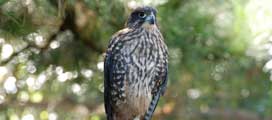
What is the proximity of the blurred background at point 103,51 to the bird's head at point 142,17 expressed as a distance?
220mm

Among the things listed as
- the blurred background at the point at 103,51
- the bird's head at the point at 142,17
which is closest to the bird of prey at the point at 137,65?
the bird's head at the point at 142,17

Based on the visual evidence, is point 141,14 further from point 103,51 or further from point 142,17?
point 103,51

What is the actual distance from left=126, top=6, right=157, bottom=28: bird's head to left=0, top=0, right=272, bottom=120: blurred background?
0.72 ft

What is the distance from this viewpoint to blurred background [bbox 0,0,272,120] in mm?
5891

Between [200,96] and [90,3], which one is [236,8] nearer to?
[90,3]

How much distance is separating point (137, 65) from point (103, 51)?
109cm

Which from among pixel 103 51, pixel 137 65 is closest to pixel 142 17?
pixel 137 65

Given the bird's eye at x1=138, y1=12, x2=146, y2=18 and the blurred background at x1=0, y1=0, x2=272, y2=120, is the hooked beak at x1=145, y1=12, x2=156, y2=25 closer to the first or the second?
the bird's eye at x1=138, y1=12, x2=146, y2=18

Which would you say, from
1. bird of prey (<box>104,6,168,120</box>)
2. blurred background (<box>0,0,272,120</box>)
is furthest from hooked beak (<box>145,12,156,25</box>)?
blurred background (<box>0,0,272,120</box>)

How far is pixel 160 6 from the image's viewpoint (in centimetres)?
619

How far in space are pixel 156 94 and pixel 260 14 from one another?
2.48 feet

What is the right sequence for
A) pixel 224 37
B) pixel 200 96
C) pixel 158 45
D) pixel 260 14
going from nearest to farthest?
pixel 158 45, pixel 260 14, pixel 224 37, pixel 200 96

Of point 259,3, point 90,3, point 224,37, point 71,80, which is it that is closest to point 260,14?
point 259,3

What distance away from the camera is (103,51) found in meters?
6.59
